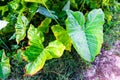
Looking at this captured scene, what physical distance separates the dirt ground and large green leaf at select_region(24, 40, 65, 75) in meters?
0.48

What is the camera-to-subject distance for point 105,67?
8.88 feet

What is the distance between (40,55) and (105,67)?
77 centimetres

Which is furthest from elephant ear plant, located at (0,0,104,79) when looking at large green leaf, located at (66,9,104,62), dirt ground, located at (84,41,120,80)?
dirt ground, located at (84,41,120,80)

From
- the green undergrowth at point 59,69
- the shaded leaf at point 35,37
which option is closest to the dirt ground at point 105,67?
the green undergrowth at point 59,69

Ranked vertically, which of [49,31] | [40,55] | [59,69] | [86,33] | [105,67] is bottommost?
[105,67]

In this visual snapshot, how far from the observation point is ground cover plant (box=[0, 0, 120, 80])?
2258 mm

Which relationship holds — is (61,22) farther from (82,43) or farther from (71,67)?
(82,43)

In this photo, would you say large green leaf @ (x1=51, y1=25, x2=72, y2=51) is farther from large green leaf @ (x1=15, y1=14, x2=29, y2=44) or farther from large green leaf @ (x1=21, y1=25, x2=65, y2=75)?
large green leaf @ (x1=15, y1=14, x2=29, y2=44)

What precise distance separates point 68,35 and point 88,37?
0.85 ft

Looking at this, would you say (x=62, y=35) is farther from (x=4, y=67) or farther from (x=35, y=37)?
(x=4, y=67)

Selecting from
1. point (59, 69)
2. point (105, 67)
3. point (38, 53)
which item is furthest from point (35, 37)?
point (105, 67)

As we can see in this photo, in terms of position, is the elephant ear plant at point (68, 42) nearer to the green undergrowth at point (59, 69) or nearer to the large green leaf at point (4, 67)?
the large green leaf at point (4, 67)

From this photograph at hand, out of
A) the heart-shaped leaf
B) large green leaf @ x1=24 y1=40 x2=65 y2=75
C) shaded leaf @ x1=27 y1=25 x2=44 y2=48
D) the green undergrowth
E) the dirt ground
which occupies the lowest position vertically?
the dirt ground

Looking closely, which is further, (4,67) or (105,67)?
(105,67)
